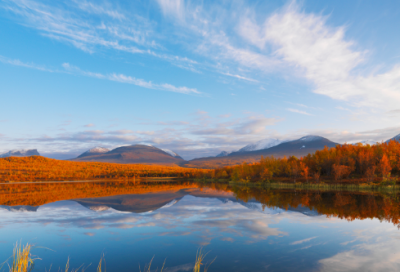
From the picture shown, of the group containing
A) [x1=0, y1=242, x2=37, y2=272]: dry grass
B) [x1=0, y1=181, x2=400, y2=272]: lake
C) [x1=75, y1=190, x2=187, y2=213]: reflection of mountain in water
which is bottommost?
[x1=75, y1=190, x2=187, y2=213]: reflection of mountain in water

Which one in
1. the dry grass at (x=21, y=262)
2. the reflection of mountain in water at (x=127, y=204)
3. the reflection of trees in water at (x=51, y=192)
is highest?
the dry grass at (x=21, y=262)

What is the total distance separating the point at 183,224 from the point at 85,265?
30.2 feet

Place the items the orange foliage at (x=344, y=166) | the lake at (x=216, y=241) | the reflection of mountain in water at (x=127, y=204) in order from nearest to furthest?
the lake at (x=216, y=241)
the reflection of mountain in water at (x=127, y=204)
the orange foliage at (x=344, y=166)

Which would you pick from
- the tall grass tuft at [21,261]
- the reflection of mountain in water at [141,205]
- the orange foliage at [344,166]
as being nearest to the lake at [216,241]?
the tall grass tuft at [21,261]

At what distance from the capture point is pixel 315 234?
15.0 metres

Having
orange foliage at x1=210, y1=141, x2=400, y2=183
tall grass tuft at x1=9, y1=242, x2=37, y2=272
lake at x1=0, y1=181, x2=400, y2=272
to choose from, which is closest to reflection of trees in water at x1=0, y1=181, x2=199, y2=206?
lake at x1=0, y1=181, x2=400, y2=272

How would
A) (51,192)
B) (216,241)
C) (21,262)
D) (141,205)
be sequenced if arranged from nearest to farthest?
(21,262) → (216,241) → (141,205) → (51,192)

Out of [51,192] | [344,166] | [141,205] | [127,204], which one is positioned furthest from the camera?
[344,166]

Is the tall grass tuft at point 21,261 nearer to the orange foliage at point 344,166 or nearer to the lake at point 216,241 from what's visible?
the lake at point 216,241

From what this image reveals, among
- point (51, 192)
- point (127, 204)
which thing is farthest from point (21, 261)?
point (51, 192)

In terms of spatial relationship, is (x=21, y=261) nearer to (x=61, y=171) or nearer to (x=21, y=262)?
(x=21, y=262)

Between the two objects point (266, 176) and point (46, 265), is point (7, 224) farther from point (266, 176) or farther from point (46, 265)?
point (266, 176)

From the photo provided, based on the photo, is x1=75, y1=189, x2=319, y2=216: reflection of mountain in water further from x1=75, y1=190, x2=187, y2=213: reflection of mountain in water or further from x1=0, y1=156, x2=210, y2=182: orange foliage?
x1=0, y1=156, x2=210, y2=182: orange foliage

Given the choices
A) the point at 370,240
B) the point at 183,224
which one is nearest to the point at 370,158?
the point at 370,240
